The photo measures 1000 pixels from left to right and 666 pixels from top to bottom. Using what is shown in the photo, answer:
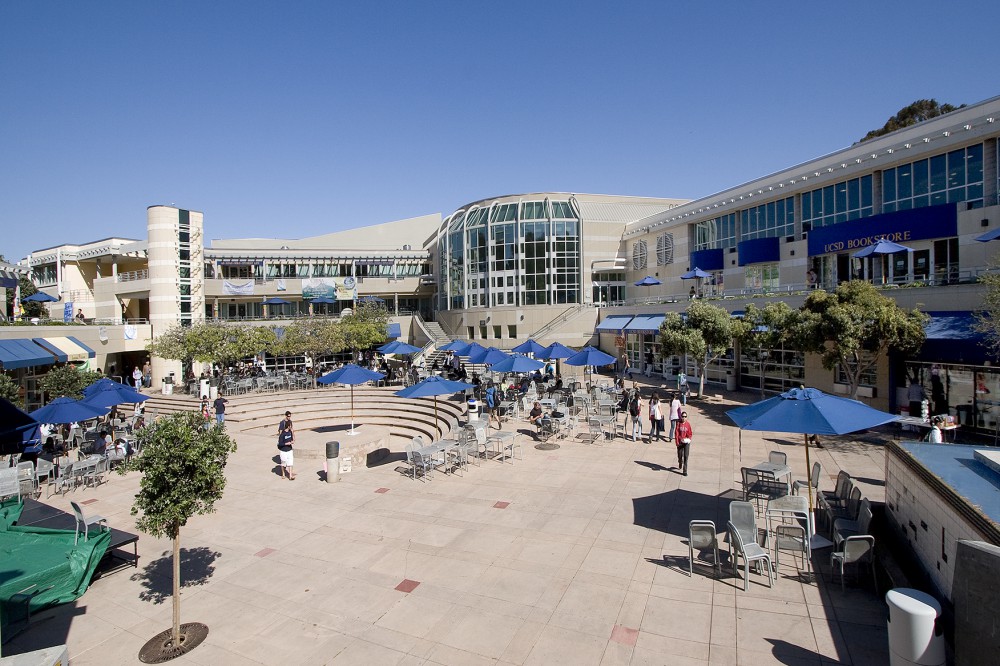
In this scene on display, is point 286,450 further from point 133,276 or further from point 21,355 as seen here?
point 133,276

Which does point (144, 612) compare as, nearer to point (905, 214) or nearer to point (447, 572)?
point (447, 572)

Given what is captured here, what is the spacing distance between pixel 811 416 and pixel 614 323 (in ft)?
87.9

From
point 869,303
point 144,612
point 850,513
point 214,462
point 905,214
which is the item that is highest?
point 905,214

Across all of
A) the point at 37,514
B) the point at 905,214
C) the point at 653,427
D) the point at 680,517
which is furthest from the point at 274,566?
the point at 905,214

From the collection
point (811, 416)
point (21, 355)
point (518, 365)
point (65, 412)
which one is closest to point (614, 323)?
point (518, 365)

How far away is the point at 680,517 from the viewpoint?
10281mm

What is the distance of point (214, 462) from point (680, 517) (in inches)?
322

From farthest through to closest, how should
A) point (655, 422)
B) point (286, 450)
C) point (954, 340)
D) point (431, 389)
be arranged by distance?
point (655, 422) < point (431, 389) < point (954, 340) < point (286, 450)

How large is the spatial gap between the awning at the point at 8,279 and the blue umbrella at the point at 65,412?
16390mm

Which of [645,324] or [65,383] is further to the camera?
[645,324]

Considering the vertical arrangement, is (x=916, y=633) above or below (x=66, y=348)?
below

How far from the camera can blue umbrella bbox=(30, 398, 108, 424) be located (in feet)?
52.3

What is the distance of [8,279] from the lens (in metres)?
28.0

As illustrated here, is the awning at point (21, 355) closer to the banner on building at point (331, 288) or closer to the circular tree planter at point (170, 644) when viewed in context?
Answer: the banner on building at point (331, 288)
